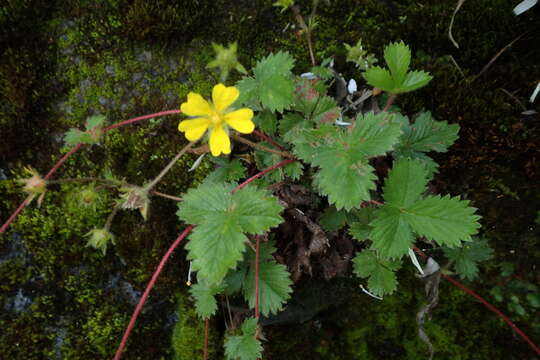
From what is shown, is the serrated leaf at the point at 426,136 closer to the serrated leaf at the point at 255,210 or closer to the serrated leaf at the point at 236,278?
the serrated leaf at the point at 255,210

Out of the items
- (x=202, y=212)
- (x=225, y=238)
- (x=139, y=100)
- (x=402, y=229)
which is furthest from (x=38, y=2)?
(x=402, y=229)

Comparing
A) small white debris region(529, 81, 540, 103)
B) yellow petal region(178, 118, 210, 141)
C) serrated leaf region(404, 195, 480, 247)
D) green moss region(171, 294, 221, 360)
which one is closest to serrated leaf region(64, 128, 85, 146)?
yellow petal region(178, 118, 210, 141)

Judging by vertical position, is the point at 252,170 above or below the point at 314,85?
below

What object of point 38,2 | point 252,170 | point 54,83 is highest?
point 38,2

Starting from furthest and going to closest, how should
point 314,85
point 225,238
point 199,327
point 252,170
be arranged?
point 199,327 → point 252,170 → point 314,85 → point 225,238

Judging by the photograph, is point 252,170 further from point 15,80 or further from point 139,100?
point 15,80

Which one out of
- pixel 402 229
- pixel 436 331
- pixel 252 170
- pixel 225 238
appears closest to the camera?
pixel 225 238

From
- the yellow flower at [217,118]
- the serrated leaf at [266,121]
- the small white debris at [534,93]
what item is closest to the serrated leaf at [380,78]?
the serrated leaf at [266,121]
